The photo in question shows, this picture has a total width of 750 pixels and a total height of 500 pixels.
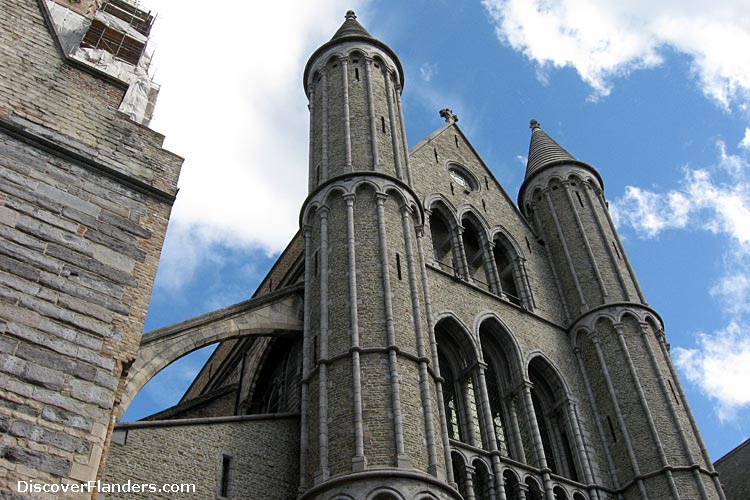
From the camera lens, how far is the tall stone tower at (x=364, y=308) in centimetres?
995

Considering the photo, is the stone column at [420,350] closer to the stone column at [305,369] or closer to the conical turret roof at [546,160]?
the stone column at [305,369]

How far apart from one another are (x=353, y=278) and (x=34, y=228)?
634 centimetres

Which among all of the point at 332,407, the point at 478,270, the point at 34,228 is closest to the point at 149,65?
the point at 478,270

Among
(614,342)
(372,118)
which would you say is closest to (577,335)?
(614,342)

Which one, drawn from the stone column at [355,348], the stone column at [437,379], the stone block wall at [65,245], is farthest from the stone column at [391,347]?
the stone block wall at [65,245]

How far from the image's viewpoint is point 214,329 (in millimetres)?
12039

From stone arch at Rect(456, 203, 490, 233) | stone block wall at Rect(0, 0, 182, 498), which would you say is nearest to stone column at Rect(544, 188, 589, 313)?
stone arch at Rect(456, 203, 490, 233)

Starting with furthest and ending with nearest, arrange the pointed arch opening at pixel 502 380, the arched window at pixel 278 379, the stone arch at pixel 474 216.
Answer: the stone arch at pixel 474 216, the pointed arch opening at pixel 502 380, the arched window at pixel 278 379

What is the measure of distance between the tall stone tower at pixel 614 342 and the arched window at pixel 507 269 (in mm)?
1203

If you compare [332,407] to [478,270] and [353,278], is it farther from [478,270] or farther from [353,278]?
[478,270]

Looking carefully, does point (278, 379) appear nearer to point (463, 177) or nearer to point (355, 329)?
point (355, 329)

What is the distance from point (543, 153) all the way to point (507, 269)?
16.4 ft

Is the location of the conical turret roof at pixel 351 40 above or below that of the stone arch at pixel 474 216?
above

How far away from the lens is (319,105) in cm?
1650
